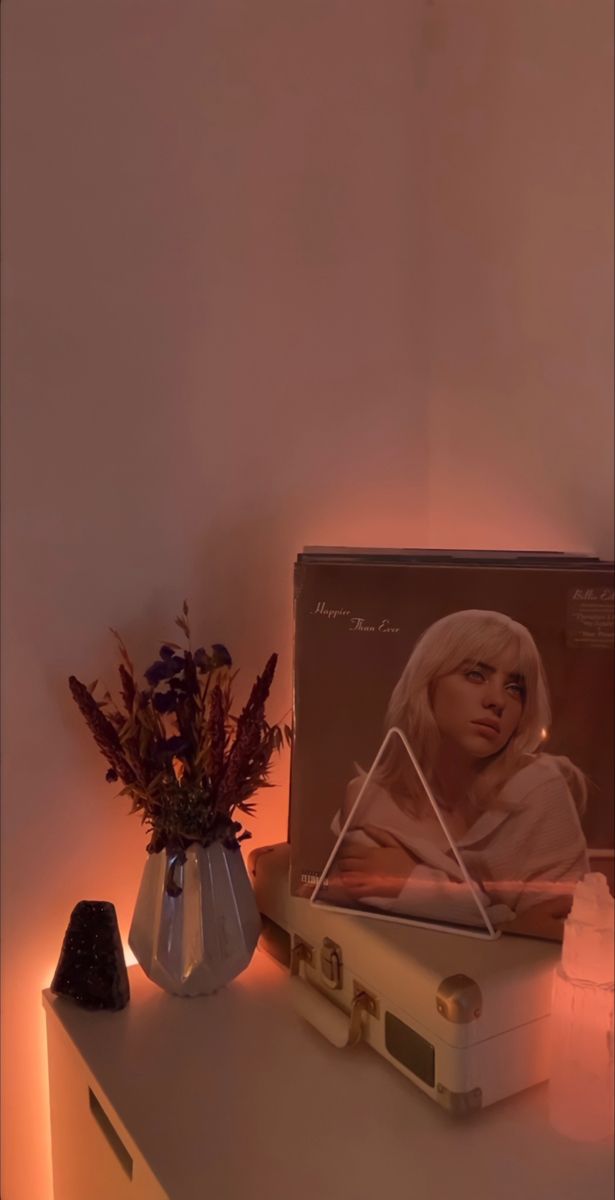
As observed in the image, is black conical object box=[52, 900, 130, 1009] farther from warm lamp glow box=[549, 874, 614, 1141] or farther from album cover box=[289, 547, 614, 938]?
warm lamp glow box=[549, 874, 614, 1141]

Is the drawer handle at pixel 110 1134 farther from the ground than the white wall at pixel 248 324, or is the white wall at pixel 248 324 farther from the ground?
the white wall at pixel 248 324

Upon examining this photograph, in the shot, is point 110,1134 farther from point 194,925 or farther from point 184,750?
point 184,750

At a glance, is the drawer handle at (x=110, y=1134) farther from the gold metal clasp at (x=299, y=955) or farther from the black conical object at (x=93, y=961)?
the gold metal clasp at (x=299, y=955)

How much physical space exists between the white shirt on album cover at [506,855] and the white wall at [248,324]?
0.84 ft

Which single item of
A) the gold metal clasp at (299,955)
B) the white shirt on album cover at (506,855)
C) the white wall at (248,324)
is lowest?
the gold metal clasp at (299,955)

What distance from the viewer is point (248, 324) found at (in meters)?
0.99

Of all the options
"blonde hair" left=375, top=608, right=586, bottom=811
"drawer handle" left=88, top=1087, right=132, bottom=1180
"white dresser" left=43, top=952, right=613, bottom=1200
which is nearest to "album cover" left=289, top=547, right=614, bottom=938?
"blonde hair" left=375, top=608, right=586, bottom=811

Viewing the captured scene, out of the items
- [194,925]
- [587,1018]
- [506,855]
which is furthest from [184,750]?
[587,1018]

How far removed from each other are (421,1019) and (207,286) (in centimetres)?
73

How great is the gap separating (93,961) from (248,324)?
668 mm

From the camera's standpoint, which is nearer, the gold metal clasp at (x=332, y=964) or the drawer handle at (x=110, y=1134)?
the drawer handle at (x=110, y=1134)

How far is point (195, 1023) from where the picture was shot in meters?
0.86

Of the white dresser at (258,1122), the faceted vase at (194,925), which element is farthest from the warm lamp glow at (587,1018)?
the faceted vase at (194,925)

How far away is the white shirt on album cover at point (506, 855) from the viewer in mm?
804
